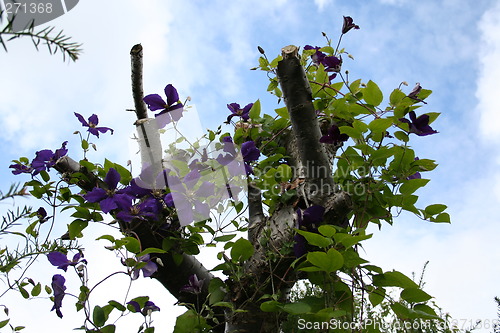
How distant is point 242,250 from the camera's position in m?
1.17

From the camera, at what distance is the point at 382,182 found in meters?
1.25

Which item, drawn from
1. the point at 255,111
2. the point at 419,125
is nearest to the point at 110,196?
the point at 255,111

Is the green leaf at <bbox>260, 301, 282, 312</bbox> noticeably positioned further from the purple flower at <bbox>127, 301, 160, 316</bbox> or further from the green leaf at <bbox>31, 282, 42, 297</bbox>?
the green leaf at <bbox>31, 282, 42, 297</bbox>

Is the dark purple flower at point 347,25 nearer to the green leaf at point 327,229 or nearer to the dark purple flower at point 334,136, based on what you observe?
the dark purple flower at point 334,136

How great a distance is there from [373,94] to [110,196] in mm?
758

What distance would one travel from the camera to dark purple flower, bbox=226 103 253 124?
1.60m

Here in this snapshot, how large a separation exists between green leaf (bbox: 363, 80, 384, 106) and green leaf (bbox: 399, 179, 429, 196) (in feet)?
0.75

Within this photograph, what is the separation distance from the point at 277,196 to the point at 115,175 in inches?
18.0

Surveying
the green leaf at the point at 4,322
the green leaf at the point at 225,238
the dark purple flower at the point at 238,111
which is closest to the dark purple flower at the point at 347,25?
the dark purple flower at the point at 238,111

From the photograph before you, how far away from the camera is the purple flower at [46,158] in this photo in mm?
1401

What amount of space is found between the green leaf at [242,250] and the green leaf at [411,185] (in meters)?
0.43

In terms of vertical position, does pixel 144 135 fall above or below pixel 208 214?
above

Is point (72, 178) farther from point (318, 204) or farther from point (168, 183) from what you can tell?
point (318, 204)

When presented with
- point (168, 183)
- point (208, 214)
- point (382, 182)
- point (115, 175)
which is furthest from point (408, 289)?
point (115, 175)
